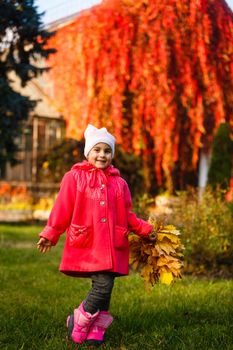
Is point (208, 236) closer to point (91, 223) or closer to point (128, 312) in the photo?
point (128, 312)

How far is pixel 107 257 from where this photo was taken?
3316mm

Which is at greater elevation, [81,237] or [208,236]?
[81,237]

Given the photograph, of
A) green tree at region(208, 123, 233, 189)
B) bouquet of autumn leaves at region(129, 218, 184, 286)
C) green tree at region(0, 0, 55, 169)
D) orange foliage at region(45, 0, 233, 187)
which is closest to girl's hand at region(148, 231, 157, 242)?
bouquet of autumn leaves at region(129, 218, 184, 286)

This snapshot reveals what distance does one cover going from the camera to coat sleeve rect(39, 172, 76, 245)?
3400mm

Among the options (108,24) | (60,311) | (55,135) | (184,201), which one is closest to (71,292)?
(60,311)

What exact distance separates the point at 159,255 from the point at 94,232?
470 millimetres

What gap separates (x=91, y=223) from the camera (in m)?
3.41

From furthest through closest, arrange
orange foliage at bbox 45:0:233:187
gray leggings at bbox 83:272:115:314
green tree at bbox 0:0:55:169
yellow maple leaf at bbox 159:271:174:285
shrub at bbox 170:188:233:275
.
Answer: orange foliage at bbox 45:0:233:187 → green tree at bbox 0:0:55:169 → shrub at bbox 170:188:233:275 → yellow maple leaf at bbox 159:271:174:285 → gray leggings at bbox 83:272:115:314

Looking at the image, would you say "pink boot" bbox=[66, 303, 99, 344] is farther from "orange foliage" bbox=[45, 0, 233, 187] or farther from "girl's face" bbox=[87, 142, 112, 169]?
"orange foliage" bbox=[45, 0, 233, 187]

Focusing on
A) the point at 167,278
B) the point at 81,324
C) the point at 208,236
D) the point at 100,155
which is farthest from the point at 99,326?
the point at 208,236

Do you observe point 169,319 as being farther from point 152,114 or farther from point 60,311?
point 152,114

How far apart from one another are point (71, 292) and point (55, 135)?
43.4 feet

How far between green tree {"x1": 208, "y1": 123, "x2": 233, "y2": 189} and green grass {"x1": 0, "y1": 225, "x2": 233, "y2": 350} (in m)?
5.40

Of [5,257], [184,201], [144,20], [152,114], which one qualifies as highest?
[144,20]
